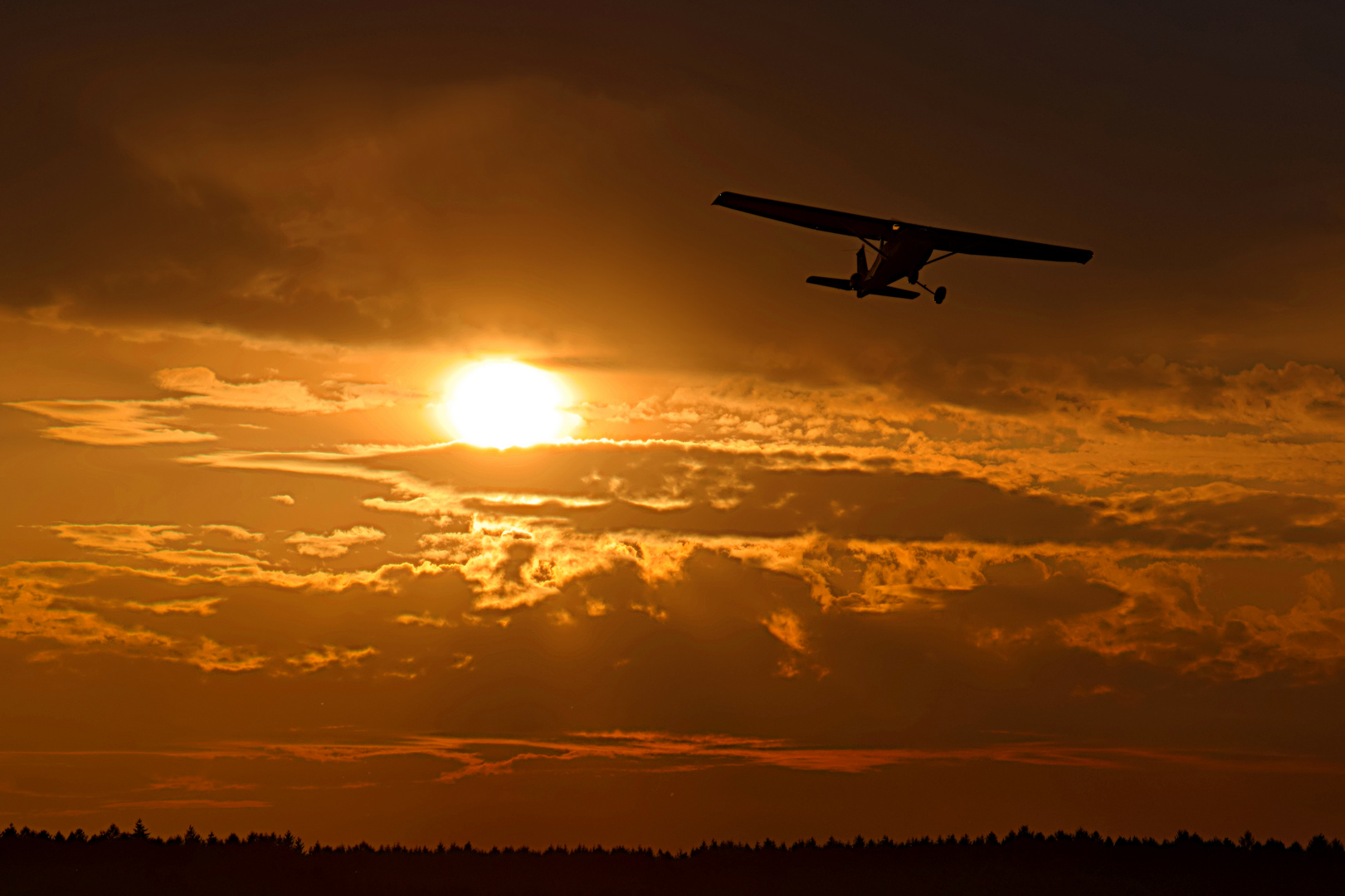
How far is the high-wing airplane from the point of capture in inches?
1855

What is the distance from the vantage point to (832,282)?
53.1m

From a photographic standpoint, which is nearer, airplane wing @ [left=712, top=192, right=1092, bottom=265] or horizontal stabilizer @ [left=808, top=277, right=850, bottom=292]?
airplane wing @ [left=712, top=192, right=1092, bottom=265]

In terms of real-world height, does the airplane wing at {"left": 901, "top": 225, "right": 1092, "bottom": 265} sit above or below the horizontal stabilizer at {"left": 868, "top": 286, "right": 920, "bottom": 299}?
above

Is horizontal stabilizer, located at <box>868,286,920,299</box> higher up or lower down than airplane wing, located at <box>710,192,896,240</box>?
lower down

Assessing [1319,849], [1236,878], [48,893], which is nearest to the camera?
[48,893]

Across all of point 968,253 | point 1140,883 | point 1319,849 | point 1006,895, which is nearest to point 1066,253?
point 968,253

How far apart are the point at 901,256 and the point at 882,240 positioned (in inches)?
87.2

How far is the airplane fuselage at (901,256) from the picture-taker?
47.2 metres

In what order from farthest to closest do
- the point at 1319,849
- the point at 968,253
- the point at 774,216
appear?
the point at 1319,849 → the point at 968,253 → the point at 774,216

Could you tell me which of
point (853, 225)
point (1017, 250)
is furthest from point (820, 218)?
point (1017, 250)

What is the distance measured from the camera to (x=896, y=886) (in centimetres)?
7288

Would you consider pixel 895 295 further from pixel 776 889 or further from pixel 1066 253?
pixel 776 889

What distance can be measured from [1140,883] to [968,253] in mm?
52358

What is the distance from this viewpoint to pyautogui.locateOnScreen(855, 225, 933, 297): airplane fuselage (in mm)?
47188
